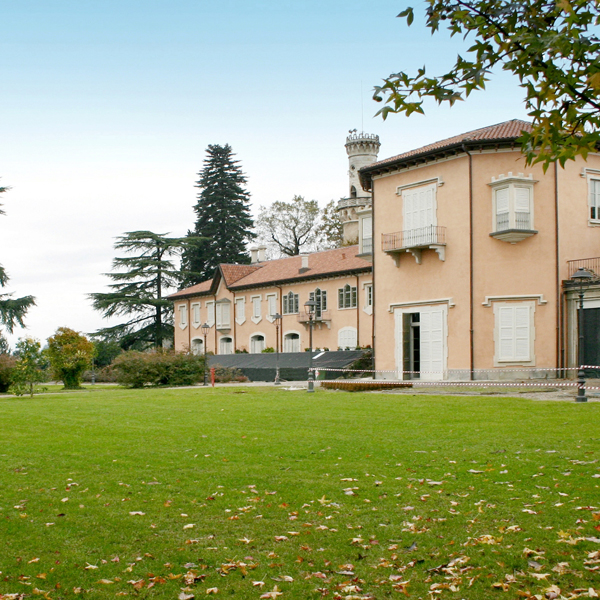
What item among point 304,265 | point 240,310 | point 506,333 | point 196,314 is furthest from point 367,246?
point 196,314

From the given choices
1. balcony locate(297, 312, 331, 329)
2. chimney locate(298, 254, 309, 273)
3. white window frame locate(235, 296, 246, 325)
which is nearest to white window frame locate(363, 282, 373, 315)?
balcony locate(297, 312, 331, 329)

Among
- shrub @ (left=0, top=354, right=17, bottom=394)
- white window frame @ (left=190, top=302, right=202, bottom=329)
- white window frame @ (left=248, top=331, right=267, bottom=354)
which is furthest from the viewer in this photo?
white window frame @ (left=190, top=302, right=202, bottom=329)

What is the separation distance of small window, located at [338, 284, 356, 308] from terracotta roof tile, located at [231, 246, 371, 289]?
1169 mm

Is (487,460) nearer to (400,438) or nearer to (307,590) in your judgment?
(400,438)

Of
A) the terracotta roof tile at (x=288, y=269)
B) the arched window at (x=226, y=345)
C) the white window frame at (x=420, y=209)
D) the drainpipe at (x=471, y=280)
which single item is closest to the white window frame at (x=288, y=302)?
the terracotta roof tile at (x=288, y=269)

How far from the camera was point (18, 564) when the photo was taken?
17.2 ft

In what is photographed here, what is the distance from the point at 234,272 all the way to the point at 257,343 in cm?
671

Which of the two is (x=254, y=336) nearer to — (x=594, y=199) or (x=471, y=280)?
(x=471, y=280)

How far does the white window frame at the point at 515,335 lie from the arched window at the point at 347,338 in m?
15.2

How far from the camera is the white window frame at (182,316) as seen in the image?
57.1 meters

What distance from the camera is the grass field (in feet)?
15.9

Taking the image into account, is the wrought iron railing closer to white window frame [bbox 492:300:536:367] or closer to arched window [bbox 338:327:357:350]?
white window frame [bbox 492:300:536:367]

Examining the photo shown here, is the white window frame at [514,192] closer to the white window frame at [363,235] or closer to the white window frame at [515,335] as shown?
the white window frame at [515,335]

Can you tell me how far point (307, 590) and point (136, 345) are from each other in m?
55.8
